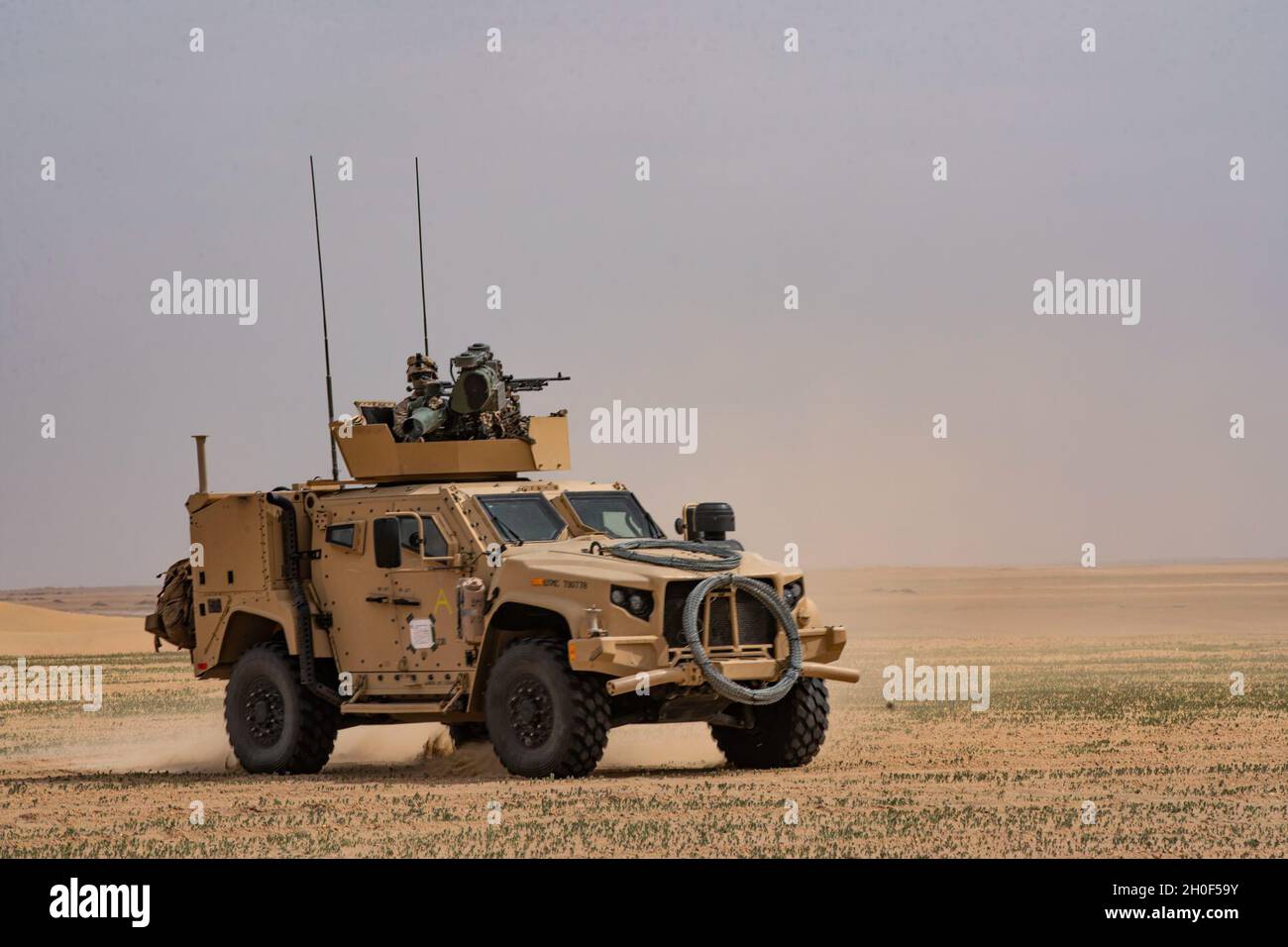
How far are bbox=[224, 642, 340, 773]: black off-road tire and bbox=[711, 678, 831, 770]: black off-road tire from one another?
405 cm

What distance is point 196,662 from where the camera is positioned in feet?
76.8

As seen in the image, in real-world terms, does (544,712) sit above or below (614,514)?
below

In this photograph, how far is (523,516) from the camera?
69.8 ft

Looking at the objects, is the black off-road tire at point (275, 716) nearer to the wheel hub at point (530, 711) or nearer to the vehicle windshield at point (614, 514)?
the wheel hub at point (530, 711)

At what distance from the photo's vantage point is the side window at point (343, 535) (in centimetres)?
2194

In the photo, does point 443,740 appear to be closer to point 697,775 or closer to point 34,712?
point 697,775

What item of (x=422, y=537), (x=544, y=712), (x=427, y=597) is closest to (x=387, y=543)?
(x=422, y=537)

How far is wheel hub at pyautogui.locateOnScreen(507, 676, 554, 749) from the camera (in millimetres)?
19656

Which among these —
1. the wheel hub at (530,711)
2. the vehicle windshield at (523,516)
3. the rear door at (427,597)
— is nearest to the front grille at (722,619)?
the wheel hub at (530,711)

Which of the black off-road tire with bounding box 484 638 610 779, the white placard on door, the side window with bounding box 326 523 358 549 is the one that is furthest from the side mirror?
the black off-road tire with bounding box 484 638 610 779

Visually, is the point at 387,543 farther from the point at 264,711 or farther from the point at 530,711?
the point at 264,711

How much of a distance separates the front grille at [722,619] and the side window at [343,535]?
12.3 feet

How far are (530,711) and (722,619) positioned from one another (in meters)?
1.82

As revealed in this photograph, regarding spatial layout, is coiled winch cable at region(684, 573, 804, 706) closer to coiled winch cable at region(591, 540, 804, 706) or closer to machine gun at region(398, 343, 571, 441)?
coiled winch cable at region(591, 540, 804, 706)
